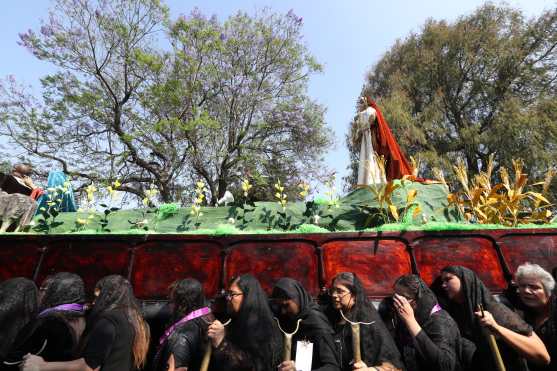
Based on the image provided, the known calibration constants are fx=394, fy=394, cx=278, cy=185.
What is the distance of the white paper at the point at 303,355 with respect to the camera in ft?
7.27

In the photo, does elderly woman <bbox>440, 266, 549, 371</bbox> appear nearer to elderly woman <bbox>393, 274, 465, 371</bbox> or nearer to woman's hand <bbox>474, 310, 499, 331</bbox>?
woman's hand <bbox>474, 310, 499, 331</bbox>

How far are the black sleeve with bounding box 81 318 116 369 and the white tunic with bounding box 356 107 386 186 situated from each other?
5205 millimetres

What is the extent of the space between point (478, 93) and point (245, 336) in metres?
16.1

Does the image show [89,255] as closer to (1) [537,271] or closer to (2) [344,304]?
(2) [344,304]

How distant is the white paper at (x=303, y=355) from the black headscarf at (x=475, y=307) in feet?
3.51

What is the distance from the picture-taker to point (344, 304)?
8.25ft

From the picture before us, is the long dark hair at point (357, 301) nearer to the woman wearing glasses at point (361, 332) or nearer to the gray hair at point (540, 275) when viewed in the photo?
the woman wearing glasses at point (361, 332)

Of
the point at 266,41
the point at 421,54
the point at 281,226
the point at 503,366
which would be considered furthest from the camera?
the point at 421,54

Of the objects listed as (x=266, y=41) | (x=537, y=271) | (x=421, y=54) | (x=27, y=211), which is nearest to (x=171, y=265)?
(x=27, y=211)

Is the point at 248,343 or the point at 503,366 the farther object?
the point at 248,343

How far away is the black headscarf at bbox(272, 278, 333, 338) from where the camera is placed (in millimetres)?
2395

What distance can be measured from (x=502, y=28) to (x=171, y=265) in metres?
16.2

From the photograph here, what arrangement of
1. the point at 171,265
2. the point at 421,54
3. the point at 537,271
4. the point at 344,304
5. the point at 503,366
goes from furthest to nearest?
the point at 421,54
the point at 171,265
the point at 344,304
the point at 537,271
the point at 503,366

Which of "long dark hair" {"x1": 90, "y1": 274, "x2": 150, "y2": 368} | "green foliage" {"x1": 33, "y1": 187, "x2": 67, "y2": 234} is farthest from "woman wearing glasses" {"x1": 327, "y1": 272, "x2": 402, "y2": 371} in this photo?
"green foliage" {"x1": 33, "y1": 187, "x2": 67, "y2": 234}
